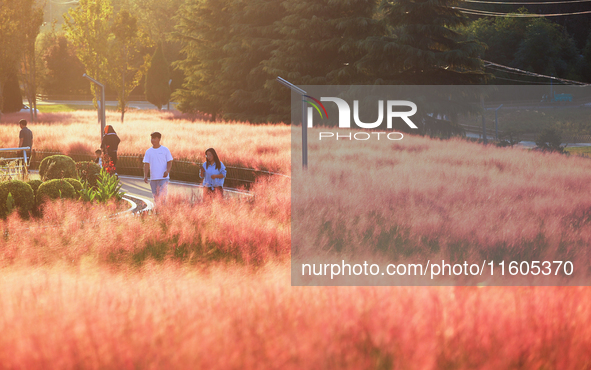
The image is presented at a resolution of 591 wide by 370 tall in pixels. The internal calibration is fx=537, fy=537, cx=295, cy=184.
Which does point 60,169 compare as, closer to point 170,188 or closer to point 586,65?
point 170,188

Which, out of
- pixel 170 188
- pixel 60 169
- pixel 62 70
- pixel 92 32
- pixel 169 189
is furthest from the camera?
pixel 62 70

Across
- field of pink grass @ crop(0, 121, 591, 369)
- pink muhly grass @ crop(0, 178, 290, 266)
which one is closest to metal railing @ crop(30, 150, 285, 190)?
pink muhly grass @ crop(0, 178, 290, 266)

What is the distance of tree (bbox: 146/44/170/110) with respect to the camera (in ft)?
201

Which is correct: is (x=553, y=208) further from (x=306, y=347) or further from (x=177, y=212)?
(x=306, y=347)

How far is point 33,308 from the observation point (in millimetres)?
3449

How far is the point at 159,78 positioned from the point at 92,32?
2739 cm

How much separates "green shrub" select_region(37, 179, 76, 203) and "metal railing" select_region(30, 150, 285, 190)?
5064 mm

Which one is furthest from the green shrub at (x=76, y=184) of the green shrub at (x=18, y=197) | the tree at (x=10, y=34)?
the tree at (x=10, y=34)

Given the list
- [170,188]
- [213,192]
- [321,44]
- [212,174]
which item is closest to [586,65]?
[321,44]

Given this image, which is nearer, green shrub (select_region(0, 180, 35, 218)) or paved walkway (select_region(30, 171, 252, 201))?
green shrub (select_region(0, 180, 35, 218))

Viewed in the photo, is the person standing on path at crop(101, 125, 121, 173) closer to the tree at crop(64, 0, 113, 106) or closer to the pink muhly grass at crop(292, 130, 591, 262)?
the pink muhly grass at crop(292, 130, 591, 262)

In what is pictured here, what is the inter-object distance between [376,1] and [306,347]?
31.7 metres

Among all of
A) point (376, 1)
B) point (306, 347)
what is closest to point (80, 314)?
point (306, 347)

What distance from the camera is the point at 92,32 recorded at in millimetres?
34531
